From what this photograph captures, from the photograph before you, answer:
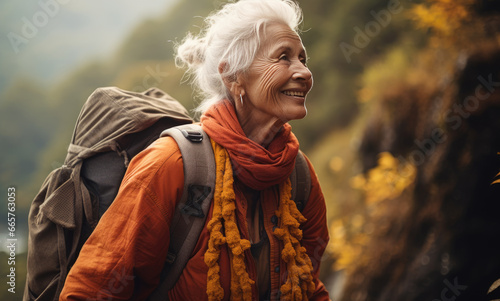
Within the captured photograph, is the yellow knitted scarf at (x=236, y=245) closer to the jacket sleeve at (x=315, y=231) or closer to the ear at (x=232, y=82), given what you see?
the jacket sleeve at (x=315, y=231)

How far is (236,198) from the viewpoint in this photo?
1911 mm

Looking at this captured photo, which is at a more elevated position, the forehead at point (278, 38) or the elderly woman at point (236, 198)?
the forehead at point (278, 38)

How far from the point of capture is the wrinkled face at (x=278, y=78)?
6.42 feet

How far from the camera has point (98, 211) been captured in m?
1.97

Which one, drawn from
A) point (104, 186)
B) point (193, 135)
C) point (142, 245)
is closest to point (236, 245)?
point (142, 245)

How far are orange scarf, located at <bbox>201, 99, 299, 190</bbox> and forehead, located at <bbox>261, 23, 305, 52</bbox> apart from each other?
384 millimetres

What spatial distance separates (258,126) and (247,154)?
26 centimetres

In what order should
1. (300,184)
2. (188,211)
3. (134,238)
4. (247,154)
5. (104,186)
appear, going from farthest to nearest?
(300,184) < (104,186) < (247,154) < (188,211) < (134,238)

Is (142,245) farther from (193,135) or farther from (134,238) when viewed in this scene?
(193,135)

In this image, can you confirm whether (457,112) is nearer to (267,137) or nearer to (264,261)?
(267,137)

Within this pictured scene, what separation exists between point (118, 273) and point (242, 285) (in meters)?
0.53

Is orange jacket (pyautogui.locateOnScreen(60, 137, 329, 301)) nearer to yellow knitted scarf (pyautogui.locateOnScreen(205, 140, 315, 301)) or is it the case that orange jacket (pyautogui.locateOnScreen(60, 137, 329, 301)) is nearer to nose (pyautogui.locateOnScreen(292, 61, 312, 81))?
yellow knitted scarf (pyautogui.locateOnScreen(205, 140, 315, 301))

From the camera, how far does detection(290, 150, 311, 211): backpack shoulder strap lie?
2.15m

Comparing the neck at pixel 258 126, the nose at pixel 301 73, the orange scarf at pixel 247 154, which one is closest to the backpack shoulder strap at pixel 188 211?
the orange scarf at pixel 247 154
